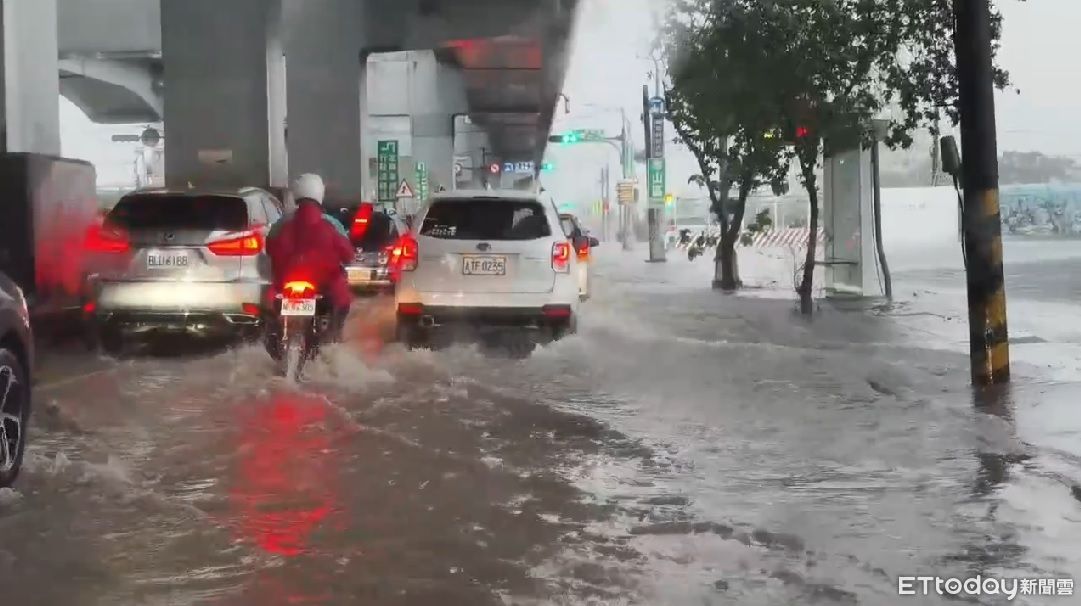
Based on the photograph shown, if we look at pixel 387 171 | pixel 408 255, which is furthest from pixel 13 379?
pixel 387 171

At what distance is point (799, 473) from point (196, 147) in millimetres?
19018

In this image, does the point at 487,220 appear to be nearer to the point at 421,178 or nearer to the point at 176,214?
the point at 176,214

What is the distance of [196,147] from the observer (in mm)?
24281

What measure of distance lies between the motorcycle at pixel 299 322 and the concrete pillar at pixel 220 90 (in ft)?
45.3

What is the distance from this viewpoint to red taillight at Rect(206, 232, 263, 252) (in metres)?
12.2

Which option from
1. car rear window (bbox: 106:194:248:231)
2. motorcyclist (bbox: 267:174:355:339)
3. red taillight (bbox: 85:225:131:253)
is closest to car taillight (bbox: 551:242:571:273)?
motorcyclist (bbox: 267:174:355:339)

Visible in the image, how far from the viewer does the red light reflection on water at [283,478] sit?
602cm

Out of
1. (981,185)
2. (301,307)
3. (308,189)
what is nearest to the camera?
(981,185)

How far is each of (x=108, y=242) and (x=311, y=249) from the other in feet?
8.61

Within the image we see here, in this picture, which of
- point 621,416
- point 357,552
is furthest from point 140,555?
point 621,416

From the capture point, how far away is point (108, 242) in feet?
40.0

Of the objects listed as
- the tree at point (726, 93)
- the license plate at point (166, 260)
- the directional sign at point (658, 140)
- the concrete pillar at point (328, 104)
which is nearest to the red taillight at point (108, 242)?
the license plate at point (166, 260)

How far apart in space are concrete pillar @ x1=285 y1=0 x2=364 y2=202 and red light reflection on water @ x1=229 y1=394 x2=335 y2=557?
22523mm

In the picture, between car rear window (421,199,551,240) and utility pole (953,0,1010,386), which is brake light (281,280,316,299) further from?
utility pole (953,0,1010,386)
